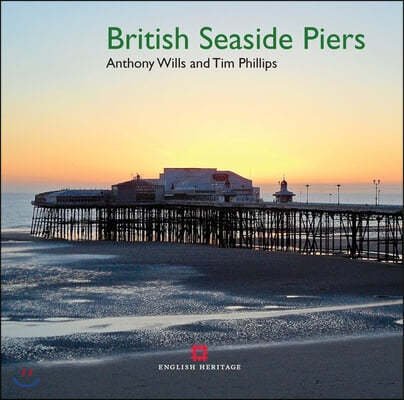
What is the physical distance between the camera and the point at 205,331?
15297 mm

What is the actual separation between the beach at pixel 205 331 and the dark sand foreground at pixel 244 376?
0.02m

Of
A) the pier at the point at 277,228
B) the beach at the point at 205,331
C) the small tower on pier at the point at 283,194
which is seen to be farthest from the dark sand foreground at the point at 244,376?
Result: the small tower on pier at the point at 283,194

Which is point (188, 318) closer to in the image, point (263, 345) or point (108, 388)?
point (263, 345)

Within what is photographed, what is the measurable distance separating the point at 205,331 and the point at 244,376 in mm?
3665

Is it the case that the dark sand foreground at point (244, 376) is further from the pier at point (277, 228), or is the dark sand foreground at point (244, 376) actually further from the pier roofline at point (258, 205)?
the pier roofline at point (258, 205)

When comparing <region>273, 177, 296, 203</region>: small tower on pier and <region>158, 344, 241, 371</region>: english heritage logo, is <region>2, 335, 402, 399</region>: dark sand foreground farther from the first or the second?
<region>273, 177, 296, 203</region>: small tower on pier

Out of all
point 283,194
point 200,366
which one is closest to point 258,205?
point 283,194

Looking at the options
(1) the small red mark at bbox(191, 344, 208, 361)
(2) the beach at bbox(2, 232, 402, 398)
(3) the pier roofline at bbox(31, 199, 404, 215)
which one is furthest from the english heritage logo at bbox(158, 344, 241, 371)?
(3) the pier roofline at bbox(31, 199, 404, 215)

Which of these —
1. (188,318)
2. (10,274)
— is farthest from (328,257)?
(188,318)

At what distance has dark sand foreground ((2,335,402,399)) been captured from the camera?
1085 cm

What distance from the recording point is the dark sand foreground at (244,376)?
10852 mm

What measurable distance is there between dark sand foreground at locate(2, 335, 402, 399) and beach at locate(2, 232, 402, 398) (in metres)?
0.02

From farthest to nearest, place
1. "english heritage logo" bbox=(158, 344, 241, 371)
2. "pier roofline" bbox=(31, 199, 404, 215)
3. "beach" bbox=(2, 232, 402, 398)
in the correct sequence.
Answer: "pier roofline" bbox=(31, 199, 404, 215) < "english heritage logo" bbox=(158, 344, 241, 371) < "beach" bbox=(2, 232, 402, 398)

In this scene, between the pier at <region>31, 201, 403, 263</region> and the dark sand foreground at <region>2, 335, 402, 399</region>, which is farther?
the pier at <region>31, 201, 403, 263</region>
